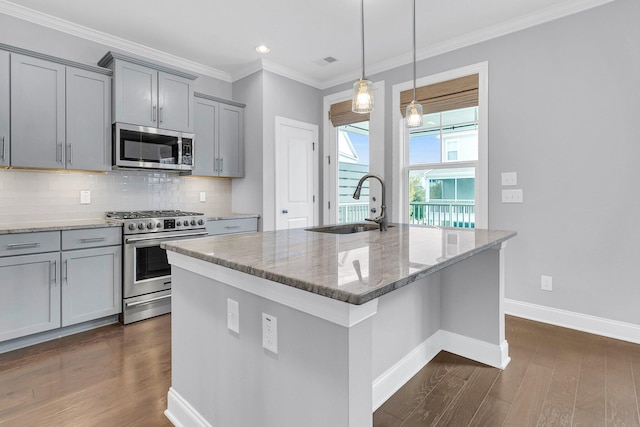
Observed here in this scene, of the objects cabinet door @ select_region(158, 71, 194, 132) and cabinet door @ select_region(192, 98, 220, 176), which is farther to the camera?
cabinet door @ select_region(192, 98, 220, 176)

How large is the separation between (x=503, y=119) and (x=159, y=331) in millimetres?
3684

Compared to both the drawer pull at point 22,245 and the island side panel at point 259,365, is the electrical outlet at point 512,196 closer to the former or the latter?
the island side panel at point 259,365

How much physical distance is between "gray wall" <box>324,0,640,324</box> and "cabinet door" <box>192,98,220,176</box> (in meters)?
2.98

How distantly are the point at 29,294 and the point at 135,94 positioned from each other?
1947 mm

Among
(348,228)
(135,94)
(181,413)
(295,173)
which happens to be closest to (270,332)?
(181,413)

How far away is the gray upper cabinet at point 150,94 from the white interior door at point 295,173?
44.1 inches

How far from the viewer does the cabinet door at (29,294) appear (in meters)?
2.40

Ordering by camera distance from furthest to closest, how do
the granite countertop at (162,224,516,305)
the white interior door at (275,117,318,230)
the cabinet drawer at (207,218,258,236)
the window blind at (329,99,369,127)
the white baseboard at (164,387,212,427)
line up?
1. the window blind at (329,99,369,127)
2. the white interior door at (275,117,318,230)
3. the cabinet drawer at (207,218,258,236)
4. the white baseboard at (164,387,212,427)
5. the granite countertop at (162,224,516,305)

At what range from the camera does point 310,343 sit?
41.1 inches

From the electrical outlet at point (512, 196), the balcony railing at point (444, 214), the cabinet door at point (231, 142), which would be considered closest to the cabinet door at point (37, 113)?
the cabinet door at point (231, 142)

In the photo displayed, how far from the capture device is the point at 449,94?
3.53 meters

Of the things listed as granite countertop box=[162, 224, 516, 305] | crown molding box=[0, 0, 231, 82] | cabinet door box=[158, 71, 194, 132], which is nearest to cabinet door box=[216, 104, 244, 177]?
cabinet door box=[158, 71, 194, 132]

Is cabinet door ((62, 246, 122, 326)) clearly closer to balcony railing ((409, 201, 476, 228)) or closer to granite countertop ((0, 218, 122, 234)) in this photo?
granite countertop ((0, 218, 122, 234))

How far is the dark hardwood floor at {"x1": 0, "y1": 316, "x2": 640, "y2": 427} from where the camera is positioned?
1.68m
